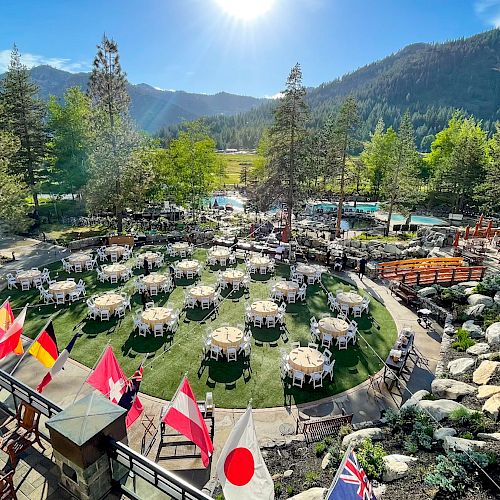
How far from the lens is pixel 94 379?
30.5ft

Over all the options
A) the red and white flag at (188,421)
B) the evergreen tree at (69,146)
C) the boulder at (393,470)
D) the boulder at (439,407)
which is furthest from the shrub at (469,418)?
the evergreen tree at (69,146)

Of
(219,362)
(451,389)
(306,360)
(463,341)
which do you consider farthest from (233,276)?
(451,389)

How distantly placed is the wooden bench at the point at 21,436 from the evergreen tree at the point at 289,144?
74.4 ft

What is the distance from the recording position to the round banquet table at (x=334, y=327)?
15.5 meters

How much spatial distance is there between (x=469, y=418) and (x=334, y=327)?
6549 mm

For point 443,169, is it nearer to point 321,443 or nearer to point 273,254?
point 273,254

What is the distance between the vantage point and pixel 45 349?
10461mm

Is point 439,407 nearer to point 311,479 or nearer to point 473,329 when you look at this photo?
point 311,479

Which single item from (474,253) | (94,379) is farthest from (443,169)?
(94,379)

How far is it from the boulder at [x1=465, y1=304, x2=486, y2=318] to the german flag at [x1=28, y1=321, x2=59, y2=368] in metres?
18.3

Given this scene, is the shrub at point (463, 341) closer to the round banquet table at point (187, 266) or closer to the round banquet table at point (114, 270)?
the round banquet table at point (187, 266)

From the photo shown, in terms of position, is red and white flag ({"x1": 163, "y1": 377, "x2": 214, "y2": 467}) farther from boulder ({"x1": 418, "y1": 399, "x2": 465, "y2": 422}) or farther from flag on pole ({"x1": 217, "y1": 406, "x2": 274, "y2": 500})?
boulder ({"x1": 418, "y1": 399, "x2": 465, "y2": 422})

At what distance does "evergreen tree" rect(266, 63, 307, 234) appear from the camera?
2606cm

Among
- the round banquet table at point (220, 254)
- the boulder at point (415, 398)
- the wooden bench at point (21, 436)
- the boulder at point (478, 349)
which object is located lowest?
the boulder at point (415, 398)
